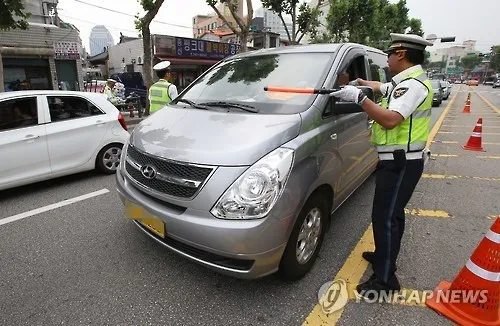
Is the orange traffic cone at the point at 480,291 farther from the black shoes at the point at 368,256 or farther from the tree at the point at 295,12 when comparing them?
the tree at the point at 295,12

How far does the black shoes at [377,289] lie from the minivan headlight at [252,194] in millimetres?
1034

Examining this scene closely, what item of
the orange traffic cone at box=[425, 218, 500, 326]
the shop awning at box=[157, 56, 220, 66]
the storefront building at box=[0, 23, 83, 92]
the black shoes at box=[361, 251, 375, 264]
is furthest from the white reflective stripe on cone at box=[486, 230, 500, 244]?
the shop awning at box=[157, 56, 220, 66]

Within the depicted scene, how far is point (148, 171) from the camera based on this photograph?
2.21 metres

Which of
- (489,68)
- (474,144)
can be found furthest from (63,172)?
(489,68)

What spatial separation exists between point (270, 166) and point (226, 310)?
103 cm

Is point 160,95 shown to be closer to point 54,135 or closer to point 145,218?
point 54,135

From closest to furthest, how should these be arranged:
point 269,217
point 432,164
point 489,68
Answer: point 269,217 < point 432,164 < point 489,68

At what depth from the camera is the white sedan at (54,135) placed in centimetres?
391

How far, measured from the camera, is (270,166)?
193cm

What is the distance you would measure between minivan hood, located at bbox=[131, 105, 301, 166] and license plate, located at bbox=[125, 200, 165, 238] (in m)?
0.43

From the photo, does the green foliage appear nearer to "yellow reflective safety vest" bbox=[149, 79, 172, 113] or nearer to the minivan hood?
"yellow reflective safety vest" bbox=[149, 79, 172, 113]

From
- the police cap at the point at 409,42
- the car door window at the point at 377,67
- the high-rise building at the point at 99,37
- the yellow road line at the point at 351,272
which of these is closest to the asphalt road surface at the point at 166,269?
the yellow road line at the point at 351,272

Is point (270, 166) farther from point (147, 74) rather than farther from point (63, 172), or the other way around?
point (147, 74)

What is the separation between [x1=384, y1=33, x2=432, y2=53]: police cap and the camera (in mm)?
2023
